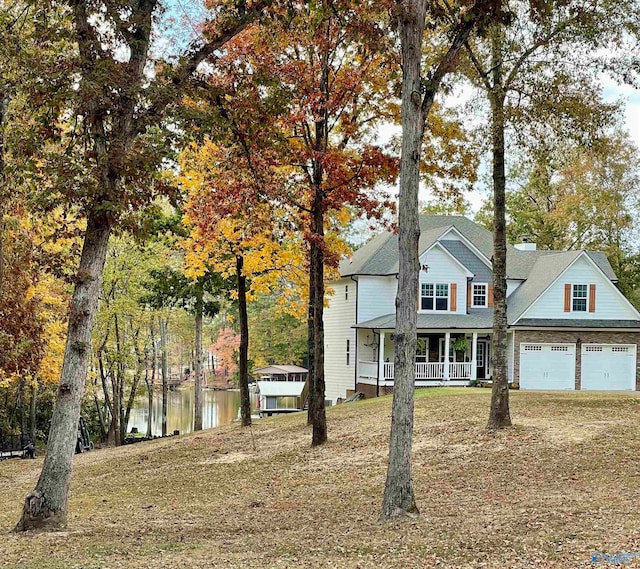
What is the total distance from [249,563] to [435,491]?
16.4 ft

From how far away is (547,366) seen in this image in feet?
105

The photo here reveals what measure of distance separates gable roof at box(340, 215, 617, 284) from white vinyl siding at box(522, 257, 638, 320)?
1.85 ft

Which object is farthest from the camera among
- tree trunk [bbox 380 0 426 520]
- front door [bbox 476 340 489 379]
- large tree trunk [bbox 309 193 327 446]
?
front door [bbox 476 340 489 379]

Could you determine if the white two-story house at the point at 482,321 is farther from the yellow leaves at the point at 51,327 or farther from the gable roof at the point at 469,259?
the yellow leaves at the point at 51,327

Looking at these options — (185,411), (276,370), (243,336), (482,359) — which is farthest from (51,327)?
(185,411)

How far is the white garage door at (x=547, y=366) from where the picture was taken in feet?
104

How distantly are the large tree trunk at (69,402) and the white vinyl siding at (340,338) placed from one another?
24.2 m

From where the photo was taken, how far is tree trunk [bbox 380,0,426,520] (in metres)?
9.70

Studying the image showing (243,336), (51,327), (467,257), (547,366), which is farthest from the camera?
(467,257)

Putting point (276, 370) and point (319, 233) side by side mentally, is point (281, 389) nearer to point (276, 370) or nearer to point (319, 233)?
point (276, 370)

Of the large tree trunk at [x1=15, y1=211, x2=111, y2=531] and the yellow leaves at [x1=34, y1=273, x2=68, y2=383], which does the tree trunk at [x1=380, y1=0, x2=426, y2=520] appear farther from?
A: the yellow leaves at [x1=34, y1=273, x2=68, y2=383]

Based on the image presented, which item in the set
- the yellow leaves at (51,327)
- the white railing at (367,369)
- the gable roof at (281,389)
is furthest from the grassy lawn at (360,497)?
the gable roof at (281,389)

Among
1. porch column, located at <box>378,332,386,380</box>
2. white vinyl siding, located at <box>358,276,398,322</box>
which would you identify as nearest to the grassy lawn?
porch column, located at <box>378,332,386,380</box>

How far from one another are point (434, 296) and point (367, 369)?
4.29 metres
